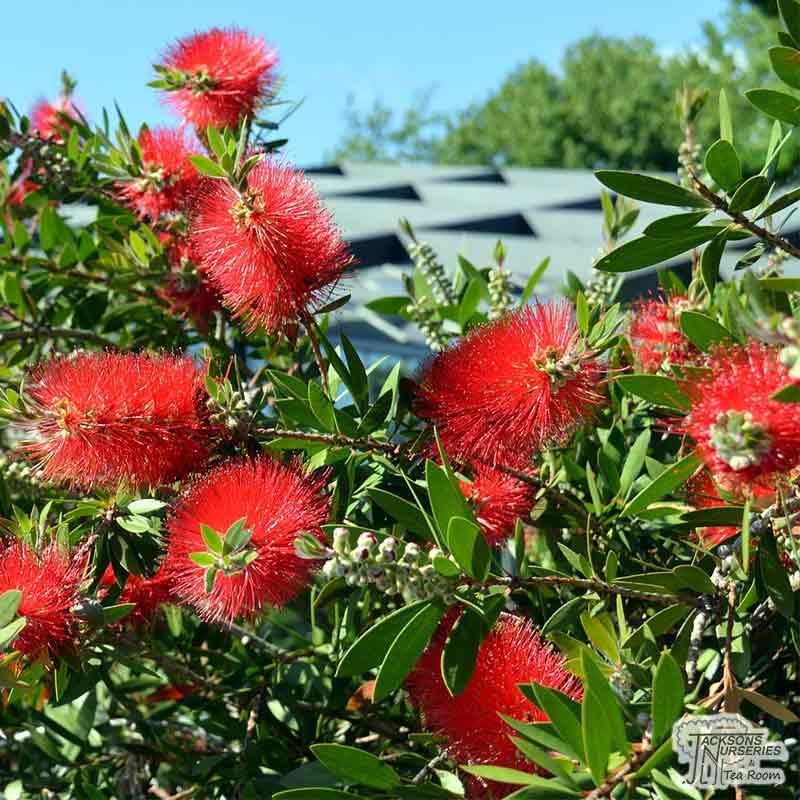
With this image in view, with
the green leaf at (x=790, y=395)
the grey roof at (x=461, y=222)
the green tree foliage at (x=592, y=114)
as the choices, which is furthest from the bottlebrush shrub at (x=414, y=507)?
the green tree foliage at (x=592, y=114)

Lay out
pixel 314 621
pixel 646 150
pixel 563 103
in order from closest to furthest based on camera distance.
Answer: pixel 314 621 < pixel 646 150 < pixel 563 103

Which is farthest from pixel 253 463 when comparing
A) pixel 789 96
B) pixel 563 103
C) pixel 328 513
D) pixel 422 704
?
pixel 563 103

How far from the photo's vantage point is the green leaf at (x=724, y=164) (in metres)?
0.62

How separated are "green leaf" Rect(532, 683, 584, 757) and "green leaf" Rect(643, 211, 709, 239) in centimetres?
30

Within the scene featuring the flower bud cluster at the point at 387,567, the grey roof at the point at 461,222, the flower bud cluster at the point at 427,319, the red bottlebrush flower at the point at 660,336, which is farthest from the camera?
the grey roof at the point at 461,222

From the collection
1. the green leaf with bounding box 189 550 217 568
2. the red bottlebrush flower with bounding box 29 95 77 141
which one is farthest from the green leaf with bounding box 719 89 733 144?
the red bottlebrush flower with bounding box 29 95 77 141

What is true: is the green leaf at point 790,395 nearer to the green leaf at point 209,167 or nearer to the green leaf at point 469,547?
the green leaf at point 469,547

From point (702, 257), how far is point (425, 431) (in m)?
0.24

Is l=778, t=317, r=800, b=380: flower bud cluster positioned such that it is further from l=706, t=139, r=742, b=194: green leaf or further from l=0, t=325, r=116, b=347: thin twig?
l=0, t=325, r=116, b=347: thin twig

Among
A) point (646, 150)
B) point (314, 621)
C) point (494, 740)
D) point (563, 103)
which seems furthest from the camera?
point (563, 103)

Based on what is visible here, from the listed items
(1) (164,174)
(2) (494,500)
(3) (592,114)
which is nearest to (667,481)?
(2) (494,500)

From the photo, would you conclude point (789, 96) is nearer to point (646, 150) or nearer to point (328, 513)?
point (328, 513)

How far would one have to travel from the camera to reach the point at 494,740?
63cm

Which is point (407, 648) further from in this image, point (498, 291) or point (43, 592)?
point (498, 291)
